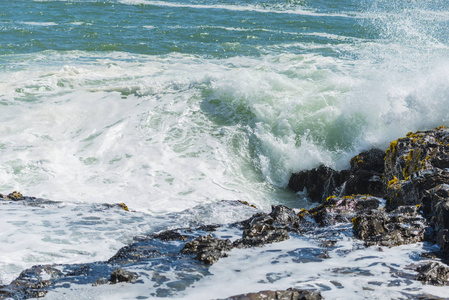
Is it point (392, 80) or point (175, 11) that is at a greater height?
point (175, 11)

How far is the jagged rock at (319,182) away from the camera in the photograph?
8.05m

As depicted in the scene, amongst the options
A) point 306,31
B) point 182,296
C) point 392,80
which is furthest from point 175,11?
point 182,296

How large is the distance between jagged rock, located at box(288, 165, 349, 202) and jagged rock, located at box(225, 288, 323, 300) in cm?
404

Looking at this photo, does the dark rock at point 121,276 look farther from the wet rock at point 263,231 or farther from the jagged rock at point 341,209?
the jagged rock at point 341,209

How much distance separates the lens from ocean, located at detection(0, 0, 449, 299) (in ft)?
16.6

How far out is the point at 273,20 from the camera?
24094 mm

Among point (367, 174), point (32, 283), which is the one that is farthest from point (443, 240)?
point (32, 283)

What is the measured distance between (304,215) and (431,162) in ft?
5.88

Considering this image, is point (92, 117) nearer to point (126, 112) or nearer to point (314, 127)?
point (126, 112)

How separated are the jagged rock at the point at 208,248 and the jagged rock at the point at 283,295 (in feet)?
3.06

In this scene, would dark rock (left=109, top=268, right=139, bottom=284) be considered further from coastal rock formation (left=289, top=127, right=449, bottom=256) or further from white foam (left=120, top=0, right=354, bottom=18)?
white foam (left=120, top=0, right=354, bottom=18)

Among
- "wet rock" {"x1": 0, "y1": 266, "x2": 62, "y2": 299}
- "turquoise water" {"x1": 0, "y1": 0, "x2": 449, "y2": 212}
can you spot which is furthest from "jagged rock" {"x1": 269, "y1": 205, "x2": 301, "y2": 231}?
"wet rock" {"x1": 0, "y1": 266, "x2": 62, "y2": 299}

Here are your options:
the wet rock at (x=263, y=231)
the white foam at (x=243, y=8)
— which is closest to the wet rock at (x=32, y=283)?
the wet rock at (x=263, y=231)

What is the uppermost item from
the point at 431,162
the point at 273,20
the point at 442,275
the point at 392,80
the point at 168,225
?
the point at 273,20
